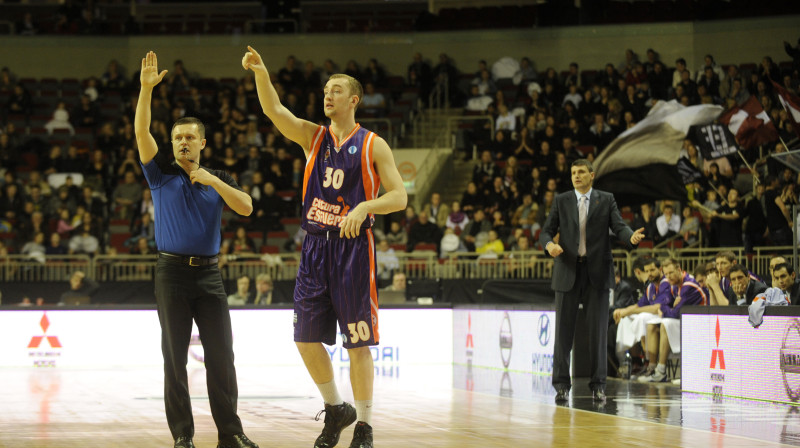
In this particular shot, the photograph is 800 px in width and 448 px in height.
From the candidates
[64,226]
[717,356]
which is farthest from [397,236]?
[717,356]

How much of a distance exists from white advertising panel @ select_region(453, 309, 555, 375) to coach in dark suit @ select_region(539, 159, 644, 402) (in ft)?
9.56

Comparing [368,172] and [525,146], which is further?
[525,146]

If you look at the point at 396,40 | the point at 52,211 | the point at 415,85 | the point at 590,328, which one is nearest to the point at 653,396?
the point at 590,328

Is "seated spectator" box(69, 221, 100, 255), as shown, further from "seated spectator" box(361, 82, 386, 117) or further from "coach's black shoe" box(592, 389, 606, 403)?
"coach's black shoe" box(592, 389, 606, 403)

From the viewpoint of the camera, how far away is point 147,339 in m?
16.4

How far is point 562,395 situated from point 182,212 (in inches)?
187

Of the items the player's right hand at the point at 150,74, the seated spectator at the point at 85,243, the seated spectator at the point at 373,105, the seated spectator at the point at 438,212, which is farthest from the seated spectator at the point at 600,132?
the player's right hand at the point at 150,74

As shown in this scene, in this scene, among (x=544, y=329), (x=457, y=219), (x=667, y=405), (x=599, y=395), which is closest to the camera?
(x=667, y=405)

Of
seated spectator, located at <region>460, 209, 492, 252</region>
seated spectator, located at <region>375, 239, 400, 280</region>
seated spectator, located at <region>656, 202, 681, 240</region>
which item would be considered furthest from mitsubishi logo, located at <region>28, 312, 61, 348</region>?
seated spectator, located at <region>656, 202, 681, 240</region>

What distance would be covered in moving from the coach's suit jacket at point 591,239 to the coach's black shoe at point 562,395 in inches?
36.6

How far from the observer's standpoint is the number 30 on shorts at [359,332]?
20.2 feet

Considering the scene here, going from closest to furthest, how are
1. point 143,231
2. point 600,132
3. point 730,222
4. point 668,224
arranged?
1. point 730,222
2. point 668,224
3. point 143,231
4. point 600,132

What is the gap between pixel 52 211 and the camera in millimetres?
22531

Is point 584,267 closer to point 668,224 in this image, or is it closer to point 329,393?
point 329,393
